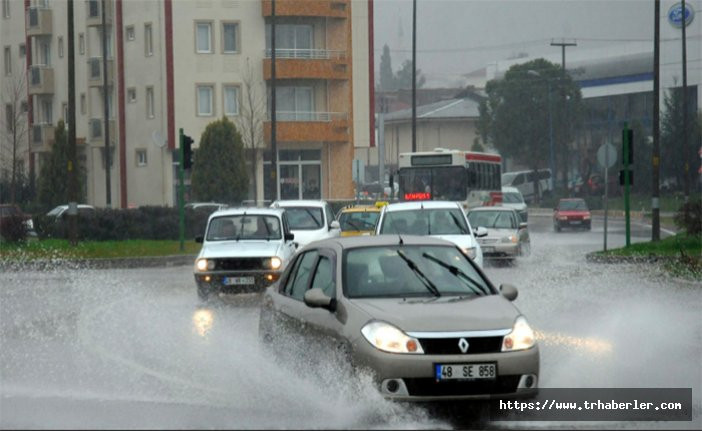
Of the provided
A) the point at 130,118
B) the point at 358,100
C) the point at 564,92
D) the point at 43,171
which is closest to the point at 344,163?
the point at 358,100

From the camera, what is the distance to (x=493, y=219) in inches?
1435

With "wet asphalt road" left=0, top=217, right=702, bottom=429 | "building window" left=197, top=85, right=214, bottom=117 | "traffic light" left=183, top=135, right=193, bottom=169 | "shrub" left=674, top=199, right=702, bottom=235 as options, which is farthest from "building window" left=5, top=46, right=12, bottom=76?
"wet asphalt road" left=0, top=217, right=702, bottom=429

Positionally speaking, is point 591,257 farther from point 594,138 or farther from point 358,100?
point 594,138

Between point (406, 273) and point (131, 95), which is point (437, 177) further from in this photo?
→ point (406, 273)

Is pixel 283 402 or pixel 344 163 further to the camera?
pixel 344 163

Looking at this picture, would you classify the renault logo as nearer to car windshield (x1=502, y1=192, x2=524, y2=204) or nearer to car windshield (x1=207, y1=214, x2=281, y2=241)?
car windshield (x1=207, y1=214, x2=281, y2=241)

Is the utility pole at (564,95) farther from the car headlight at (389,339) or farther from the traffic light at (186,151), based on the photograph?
the car headlight at (389,339)

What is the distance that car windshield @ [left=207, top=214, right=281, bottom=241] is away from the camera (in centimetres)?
2330

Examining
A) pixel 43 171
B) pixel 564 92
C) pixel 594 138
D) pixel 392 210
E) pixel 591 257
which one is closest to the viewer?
pixel 392 210

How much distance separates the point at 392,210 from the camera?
2481 centimetres

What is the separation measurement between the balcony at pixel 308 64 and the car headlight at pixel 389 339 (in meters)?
56.2

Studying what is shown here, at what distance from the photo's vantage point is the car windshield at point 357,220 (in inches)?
1284

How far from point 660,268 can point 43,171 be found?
1565 inches

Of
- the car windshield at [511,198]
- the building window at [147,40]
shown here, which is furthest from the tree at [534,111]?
the building window at [147,40]
